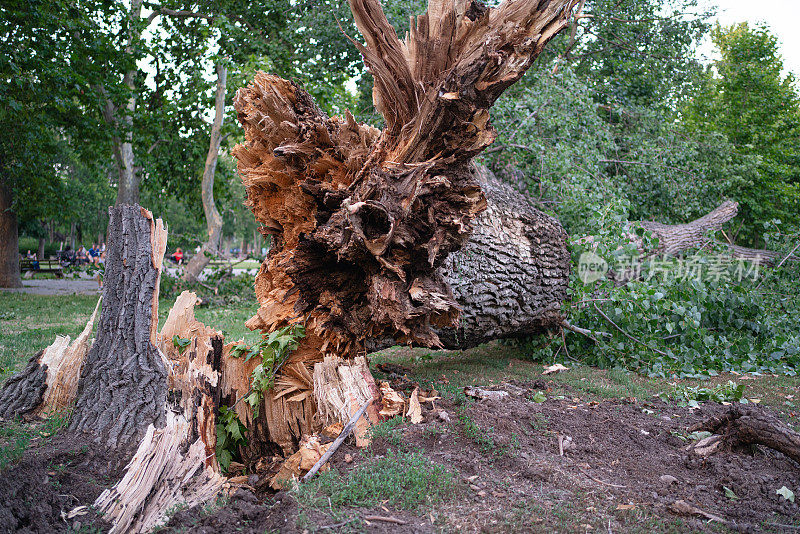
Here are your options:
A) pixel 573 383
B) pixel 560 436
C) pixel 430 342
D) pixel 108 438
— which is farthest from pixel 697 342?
pixel 108 438

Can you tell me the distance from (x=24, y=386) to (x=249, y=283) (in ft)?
25.0

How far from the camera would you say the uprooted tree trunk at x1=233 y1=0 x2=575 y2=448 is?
3.07 m

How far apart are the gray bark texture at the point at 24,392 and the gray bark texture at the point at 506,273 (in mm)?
2834

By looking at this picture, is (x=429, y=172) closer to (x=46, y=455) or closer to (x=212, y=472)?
(x=212, y=472)

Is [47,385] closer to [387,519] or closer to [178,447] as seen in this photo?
[178,447]

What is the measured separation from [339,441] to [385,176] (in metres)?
1.50

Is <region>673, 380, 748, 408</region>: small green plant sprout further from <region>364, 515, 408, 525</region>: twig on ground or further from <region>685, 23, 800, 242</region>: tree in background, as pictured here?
<region>685, 23, 800, 242</region>: tree in background

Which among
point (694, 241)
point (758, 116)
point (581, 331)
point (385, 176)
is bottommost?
point (581, 331)

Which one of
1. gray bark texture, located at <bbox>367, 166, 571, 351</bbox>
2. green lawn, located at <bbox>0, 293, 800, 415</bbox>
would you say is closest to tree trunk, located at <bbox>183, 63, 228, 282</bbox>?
green lawn, located at <bbox>0, 293, 800, 415</bbox>

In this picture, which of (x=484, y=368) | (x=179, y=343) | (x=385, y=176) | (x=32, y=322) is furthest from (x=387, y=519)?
(x=32, y=322)

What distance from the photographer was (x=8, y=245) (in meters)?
12.4

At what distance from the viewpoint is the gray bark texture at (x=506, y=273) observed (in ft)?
14.6

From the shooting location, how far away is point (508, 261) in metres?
4.73

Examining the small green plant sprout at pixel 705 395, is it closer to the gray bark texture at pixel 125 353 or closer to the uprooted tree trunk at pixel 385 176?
the uprooted tree trunk at pixel 385 176
